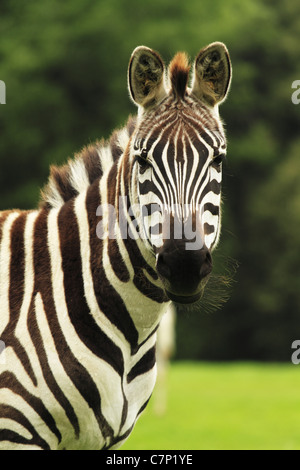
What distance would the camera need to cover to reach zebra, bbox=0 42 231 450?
3.59m

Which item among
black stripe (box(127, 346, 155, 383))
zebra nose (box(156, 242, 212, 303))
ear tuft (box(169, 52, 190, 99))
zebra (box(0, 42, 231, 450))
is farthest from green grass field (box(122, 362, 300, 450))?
ear tuft (box(169, 52, 190, 99))

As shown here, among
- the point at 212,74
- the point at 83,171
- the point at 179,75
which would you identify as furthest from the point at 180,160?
the point at 83,171

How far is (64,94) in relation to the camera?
27.0 metres

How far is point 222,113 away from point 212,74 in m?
23.6

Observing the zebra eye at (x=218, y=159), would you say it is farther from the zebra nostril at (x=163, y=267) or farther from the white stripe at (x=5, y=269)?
the white stripe at (x=5, y=269)

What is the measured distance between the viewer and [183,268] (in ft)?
11.0

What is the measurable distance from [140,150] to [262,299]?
24234 millimetres

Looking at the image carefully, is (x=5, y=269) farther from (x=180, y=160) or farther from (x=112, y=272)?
(x=180, y=160)

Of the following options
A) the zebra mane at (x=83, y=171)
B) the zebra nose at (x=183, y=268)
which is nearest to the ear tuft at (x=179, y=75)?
the zebra mane at (x=83, y=171)

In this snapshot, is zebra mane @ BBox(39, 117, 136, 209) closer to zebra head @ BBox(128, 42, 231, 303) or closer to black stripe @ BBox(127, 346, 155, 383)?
zebra head @ BBox(128, 42, 231, 303)

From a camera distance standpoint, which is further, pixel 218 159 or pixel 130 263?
pixel 130 263

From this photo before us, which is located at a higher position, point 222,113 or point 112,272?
point 222,113

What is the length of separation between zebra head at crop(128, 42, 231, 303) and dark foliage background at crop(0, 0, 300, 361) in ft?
68.6

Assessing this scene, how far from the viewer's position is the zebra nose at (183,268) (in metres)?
3.35
